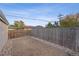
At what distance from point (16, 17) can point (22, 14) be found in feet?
0.31

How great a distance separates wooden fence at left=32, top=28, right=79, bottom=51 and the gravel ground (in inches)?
4.1

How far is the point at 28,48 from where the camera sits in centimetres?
261

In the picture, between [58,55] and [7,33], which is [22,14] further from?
[58,55]

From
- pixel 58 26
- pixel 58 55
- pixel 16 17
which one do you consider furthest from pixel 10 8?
pixel 58 55

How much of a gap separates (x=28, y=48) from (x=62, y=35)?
1.74 feet

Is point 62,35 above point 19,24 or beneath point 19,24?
beneath

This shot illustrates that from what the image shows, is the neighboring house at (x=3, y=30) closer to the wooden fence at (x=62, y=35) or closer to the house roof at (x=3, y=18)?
the house roof at (x=3, y=18)

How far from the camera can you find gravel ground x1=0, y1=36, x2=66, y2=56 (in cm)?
260

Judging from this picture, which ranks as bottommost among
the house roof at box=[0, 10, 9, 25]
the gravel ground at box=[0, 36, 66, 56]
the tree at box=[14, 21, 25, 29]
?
the gravel ground at box=[0, 36, 66, 56]

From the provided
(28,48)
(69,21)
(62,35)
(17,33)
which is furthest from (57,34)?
(17,33)

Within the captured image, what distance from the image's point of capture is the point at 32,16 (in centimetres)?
259

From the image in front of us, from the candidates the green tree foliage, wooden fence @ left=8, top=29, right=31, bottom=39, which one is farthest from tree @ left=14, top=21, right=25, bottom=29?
the green tree foliage

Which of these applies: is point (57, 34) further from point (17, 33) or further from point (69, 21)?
point (17, 33)

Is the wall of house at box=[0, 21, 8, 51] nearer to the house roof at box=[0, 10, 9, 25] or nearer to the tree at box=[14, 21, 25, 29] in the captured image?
the house roof at box=[0, 10, 9, 25]
